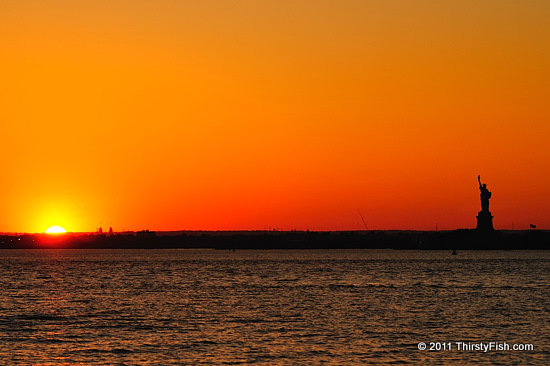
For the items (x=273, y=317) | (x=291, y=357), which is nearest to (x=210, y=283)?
(x=273, y=317)

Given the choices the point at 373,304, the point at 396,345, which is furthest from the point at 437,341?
the point at 373,304

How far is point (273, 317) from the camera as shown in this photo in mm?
73812

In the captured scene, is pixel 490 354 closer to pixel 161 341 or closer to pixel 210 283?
pixel 161 341

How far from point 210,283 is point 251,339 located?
2764 inches

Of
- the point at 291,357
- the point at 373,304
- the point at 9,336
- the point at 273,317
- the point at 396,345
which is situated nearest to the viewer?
the point at 291,357

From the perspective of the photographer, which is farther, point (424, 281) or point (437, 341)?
point (424, 281)

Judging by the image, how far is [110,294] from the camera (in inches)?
4099

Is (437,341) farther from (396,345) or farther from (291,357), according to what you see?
(291,357)

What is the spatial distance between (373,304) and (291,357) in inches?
1426

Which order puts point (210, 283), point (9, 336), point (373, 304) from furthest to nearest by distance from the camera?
point (210, 283), point (373, 304), point (9, 336)

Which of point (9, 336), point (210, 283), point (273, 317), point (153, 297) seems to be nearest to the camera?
point (9, 336)

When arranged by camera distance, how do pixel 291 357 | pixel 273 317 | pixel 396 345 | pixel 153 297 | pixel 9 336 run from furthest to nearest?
pixel 153 297
pixel 273 317
pixel 9 336
pixel 396 345
pixel 291 357

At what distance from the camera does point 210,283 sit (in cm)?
12900

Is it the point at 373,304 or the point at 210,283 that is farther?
the point at 210,283
